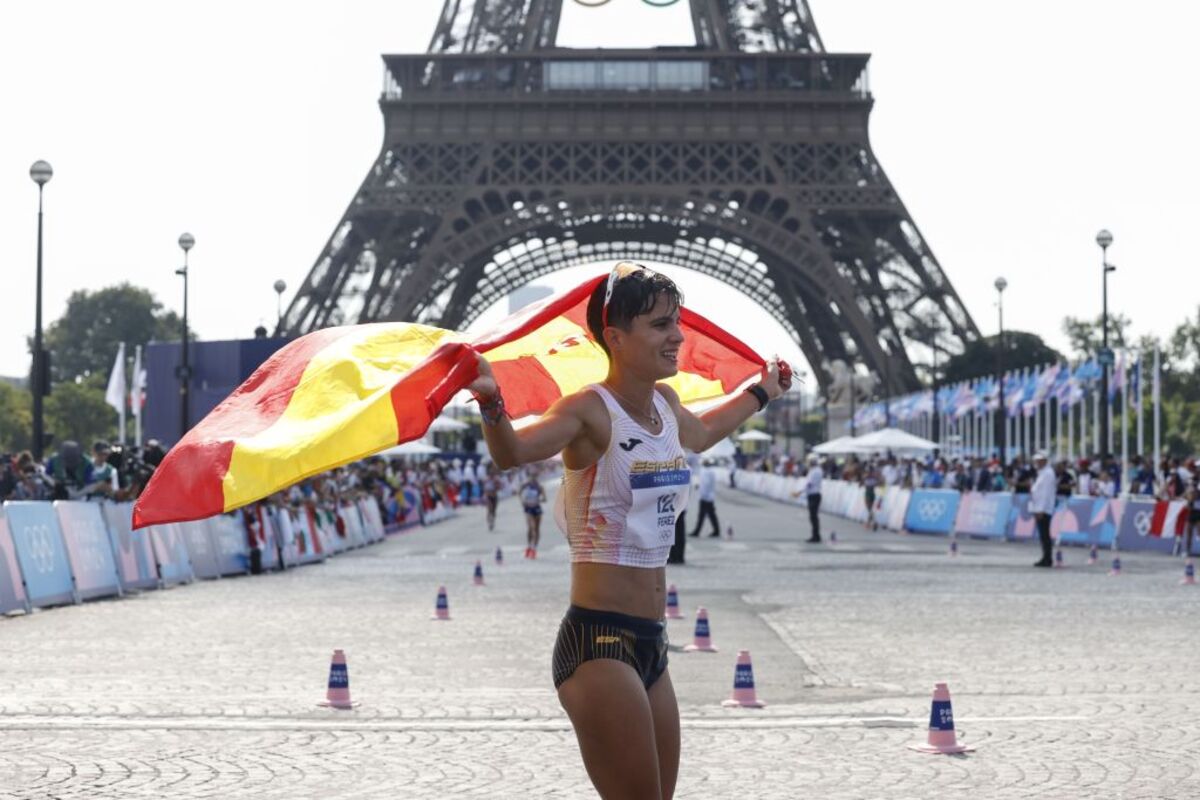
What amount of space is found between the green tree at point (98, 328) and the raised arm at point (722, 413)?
121 m

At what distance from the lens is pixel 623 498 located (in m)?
5.22

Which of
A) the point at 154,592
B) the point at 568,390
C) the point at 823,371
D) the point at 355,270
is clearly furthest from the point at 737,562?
the point at 823,371

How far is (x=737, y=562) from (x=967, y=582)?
538 cm

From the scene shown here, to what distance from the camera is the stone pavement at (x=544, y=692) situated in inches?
324

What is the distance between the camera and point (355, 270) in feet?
214

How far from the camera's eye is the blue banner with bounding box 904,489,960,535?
38000 mm

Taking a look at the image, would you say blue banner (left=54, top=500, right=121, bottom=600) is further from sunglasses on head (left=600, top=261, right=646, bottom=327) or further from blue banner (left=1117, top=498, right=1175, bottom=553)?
blue banner (left=1117, top=498, right=1175, bottom=553)

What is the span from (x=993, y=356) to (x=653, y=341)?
65398 mm

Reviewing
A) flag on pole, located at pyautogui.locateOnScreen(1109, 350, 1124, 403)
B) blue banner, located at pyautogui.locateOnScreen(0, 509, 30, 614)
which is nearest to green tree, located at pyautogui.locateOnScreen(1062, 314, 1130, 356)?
flag on pole, located at pyautogui.locateOnScreen(1109, 350, 1124, 403)

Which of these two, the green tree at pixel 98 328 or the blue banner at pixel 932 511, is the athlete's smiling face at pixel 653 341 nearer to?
the blue banner at pixel 932 511

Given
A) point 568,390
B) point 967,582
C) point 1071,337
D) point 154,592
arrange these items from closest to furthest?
1. point 568,390
2. point 154,592
3. point 967,582
4. point 1071,337

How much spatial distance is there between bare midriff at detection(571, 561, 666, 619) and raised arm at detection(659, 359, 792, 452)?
0.46m

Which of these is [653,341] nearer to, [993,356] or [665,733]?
[665,733]

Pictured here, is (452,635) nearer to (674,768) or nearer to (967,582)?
(967,582)
